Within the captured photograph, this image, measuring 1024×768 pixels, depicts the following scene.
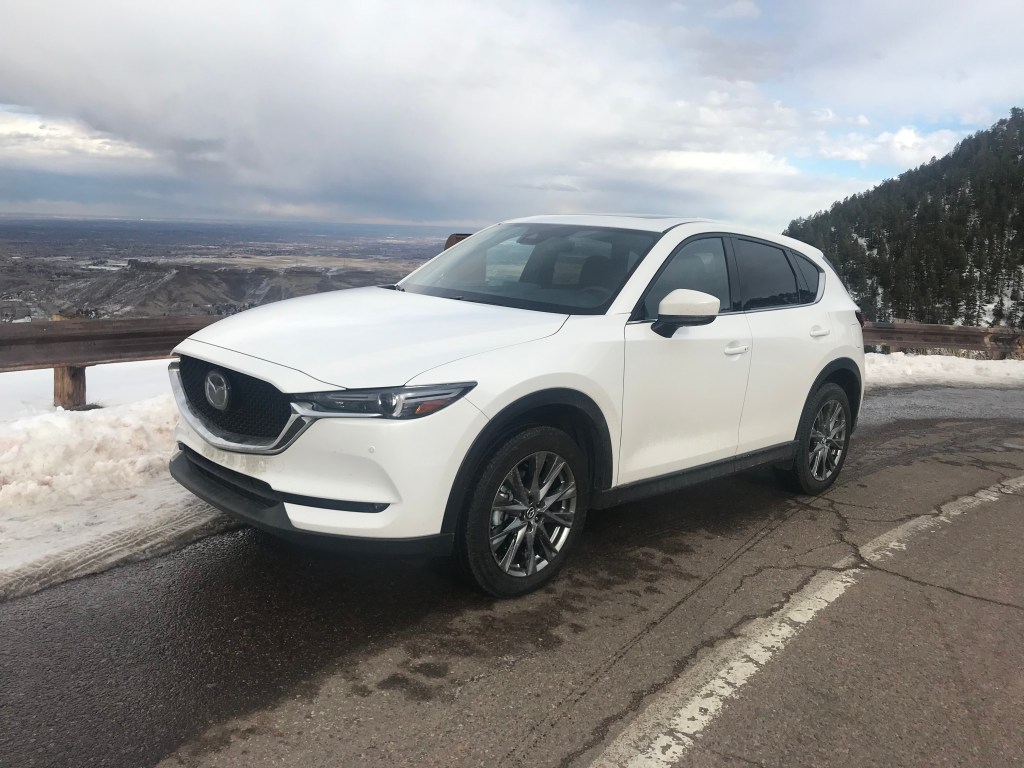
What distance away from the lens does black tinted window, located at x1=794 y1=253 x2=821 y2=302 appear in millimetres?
5490

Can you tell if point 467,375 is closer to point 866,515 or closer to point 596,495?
point 596,495

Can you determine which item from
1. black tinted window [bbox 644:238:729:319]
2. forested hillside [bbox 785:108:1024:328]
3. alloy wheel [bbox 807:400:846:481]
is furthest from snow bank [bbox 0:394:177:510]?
forested hillside [bbox 785:108:1024:328]

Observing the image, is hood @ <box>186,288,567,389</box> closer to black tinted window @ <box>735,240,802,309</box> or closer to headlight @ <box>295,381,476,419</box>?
headlight @ <box>295,381,476,419</box>

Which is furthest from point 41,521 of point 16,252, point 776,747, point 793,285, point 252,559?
point 16,252

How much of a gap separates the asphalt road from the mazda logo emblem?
0.90m

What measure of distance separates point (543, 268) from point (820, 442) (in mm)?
2517

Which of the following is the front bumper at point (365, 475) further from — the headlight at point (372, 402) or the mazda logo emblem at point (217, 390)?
the mazda logo emblem at point (217, 390)

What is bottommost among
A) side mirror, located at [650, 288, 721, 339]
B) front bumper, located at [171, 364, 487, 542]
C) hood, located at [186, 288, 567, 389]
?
front bumper, located at [171, 364, 487, 542]

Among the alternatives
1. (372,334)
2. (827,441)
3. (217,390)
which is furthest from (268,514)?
(827,441)

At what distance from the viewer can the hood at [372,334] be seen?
3250mm

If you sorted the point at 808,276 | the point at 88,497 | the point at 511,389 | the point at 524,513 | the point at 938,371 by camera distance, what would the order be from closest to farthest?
1. the point at 511,389
2. the point at 524,513
3. the point at 88,497
4. the point at 808,276
5. the point at 938,371

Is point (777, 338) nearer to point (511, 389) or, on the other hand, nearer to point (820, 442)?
point (820, 442)

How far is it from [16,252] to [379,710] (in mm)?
21722

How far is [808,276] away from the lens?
5.60 meters
